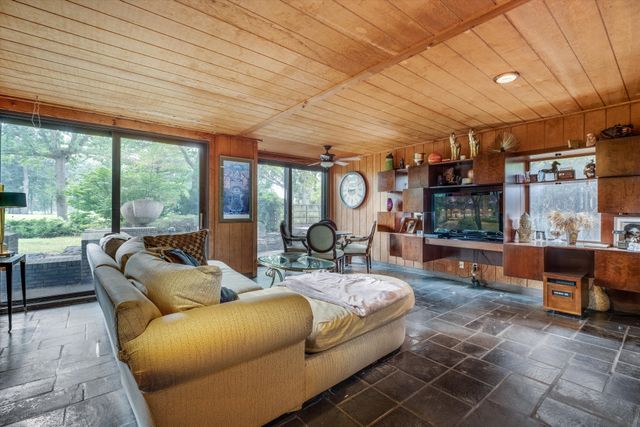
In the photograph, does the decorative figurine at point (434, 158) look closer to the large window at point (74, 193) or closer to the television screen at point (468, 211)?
the television screen at point (468, 211)

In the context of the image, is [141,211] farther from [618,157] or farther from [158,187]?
[618,157]

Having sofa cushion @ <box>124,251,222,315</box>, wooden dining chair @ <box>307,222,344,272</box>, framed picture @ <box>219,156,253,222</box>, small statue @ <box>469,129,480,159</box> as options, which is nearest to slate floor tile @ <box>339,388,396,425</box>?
sofa cushion @ <box>124,251,222,315</box>

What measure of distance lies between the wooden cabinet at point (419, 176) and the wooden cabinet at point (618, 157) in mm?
2025

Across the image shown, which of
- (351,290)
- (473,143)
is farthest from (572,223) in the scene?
(351,290)

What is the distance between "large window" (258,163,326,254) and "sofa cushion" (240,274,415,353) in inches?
155

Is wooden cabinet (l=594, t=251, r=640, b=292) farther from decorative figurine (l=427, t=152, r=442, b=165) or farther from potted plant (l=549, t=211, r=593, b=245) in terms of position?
decorative figurine (l=427, t=152, r=442, b=165)

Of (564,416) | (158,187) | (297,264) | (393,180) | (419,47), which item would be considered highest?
(419,47)

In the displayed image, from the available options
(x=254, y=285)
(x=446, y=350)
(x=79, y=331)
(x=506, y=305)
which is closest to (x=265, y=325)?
(x=254, y=285)

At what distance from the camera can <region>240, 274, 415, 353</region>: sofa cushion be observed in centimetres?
179

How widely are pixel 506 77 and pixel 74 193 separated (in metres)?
4.87

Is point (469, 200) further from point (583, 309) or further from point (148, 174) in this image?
point (148, 174)

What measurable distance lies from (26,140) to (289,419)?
4.14 meters

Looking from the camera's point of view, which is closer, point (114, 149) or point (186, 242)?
point (186, 242)

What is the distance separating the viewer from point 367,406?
1.79 metres
